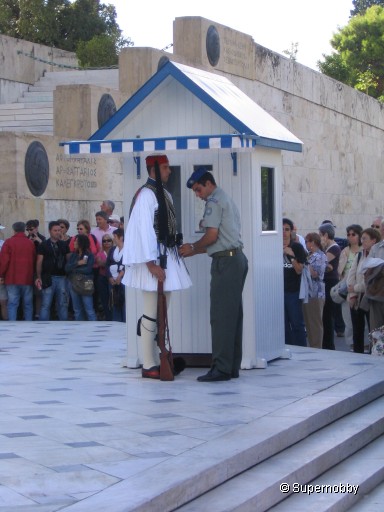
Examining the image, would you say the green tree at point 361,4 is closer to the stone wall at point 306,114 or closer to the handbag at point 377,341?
the stone wall at point 306,114

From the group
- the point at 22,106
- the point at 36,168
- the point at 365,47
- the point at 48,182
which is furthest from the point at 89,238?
the point at 365,47

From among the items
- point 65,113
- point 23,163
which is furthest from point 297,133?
point 23,163

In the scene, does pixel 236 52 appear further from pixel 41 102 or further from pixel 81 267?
pixel 81 267

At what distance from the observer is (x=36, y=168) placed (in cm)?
1836

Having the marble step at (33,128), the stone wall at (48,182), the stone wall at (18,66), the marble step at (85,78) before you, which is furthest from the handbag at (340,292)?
the stone wall at (18,66)

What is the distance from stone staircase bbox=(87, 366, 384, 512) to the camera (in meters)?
5.54

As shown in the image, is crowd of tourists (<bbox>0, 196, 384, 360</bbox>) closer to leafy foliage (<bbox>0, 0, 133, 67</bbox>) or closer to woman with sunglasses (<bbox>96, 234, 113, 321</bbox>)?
woman with sunglasses (<bbox>96, 234, 113, 321</bbox>)

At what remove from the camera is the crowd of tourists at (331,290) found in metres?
11.4

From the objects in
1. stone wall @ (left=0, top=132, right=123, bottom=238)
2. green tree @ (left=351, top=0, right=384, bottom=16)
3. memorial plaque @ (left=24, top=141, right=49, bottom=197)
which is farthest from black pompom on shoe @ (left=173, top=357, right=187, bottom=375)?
green tree @ (left=351, top=0, right=384, bottom=16)

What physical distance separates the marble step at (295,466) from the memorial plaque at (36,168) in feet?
36.1

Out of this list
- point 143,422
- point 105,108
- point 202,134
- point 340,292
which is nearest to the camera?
point 143,422

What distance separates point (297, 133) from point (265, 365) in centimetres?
1908

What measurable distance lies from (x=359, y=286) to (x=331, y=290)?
76 cm

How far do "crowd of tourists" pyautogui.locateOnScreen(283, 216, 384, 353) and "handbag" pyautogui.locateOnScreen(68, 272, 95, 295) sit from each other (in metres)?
3.42
